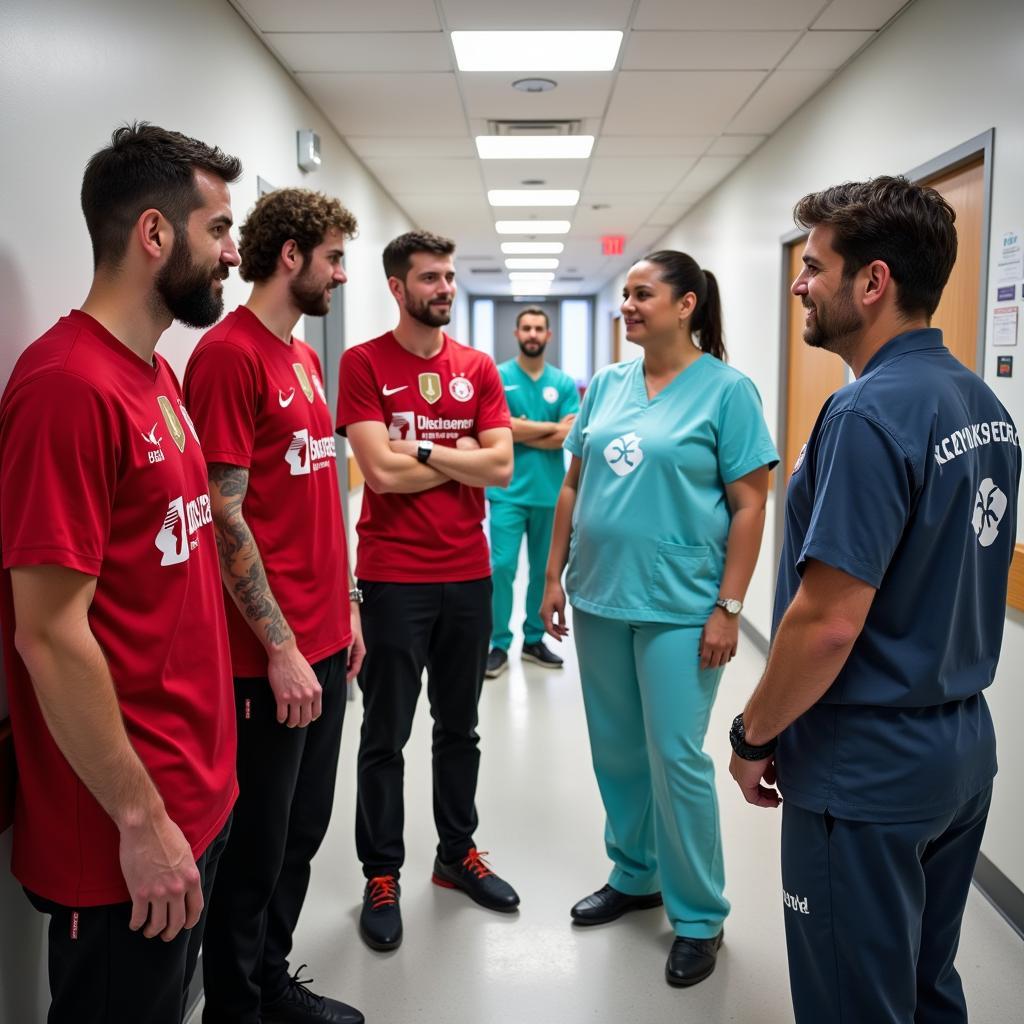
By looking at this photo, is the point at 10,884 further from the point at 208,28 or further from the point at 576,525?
the point at 208,28

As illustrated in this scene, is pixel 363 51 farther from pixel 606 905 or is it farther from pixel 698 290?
pixel 606 905

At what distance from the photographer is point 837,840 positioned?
1297 millimetres

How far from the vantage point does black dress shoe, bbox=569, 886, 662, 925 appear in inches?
91.8

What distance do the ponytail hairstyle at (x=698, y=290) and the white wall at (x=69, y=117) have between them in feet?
3.87

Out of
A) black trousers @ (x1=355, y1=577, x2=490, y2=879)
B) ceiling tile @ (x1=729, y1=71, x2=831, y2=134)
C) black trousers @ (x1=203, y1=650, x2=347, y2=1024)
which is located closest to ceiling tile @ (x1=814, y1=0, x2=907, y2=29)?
ceiling tile @ (x1=729, y1=71, x2=831, y2=134)

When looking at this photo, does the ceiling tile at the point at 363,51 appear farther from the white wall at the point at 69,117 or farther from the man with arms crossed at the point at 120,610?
the man with arms crossed at the point at 120,610

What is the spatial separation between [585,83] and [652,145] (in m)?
1.23

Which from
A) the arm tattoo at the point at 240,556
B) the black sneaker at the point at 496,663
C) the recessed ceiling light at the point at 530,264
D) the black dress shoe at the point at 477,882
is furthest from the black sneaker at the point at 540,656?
the recessed ceiling light at the point at 530,264

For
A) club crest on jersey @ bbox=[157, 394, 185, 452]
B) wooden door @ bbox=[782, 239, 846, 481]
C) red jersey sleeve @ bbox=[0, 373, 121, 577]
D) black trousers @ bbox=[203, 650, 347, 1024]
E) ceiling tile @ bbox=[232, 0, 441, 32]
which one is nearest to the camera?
red jersey sleeve @ bbox=[0, 373, 121, 577]

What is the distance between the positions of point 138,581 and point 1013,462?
3.93ft

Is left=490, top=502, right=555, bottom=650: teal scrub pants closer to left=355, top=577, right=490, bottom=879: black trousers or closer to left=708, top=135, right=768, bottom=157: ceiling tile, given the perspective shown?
left=355, top=577, right=490, bottom=879: black trousers

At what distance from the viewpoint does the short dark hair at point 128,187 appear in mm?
1253

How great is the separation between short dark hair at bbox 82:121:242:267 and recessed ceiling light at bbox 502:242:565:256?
8.02 meters

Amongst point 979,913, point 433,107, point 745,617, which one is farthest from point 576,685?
point 433,107
